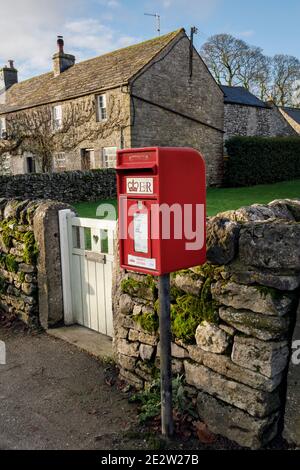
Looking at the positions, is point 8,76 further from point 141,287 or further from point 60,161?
point 141,287

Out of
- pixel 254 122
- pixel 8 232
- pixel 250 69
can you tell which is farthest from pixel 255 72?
pixel 8 232

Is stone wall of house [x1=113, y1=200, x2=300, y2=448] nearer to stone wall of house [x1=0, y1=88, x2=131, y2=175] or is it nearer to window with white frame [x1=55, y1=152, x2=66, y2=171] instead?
stone wall of house [x1=0, y1=88, x2=131, y2=175]

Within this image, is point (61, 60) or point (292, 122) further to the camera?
point (292, 122)

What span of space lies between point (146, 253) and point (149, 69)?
630 inches

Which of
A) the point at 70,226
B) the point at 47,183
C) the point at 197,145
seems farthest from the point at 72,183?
the point at 70,226

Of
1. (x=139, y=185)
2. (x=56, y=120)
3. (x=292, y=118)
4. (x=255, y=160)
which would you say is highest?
(x=292, y=118)

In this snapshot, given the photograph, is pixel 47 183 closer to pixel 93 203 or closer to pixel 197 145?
pixel 93 203

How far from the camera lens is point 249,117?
2409 centimetres

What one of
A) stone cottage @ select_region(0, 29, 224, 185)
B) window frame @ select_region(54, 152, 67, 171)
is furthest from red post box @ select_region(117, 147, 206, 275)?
window frame @ select_region(54, 152, 67, 171)

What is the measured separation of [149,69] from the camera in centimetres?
1702

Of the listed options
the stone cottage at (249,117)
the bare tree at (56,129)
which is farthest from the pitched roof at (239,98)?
Result: the bare tree at (56,129)

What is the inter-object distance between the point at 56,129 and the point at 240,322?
1960 centimetres

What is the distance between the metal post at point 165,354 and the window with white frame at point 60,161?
18.9 metres
